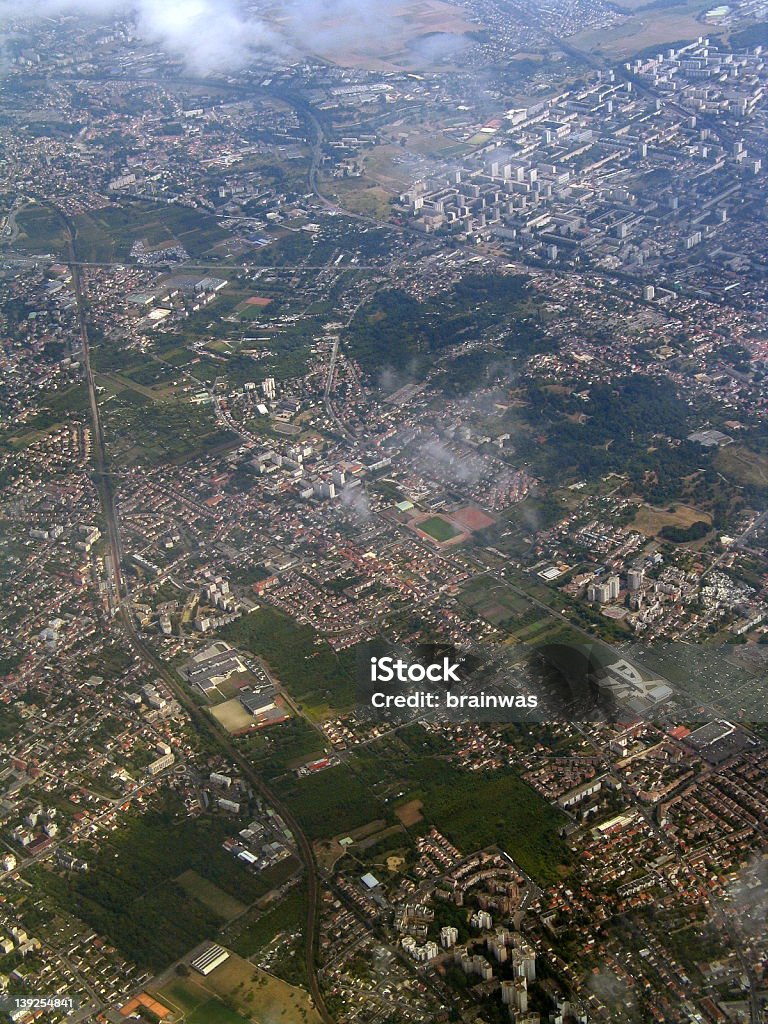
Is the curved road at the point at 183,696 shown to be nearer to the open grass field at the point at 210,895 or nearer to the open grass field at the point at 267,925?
the open grass field at the point at 267,925

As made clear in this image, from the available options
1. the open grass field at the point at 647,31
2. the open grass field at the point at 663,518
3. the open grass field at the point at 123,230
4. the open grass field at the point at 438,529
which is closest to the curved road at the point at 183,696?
the open grass field at the point at 438,529

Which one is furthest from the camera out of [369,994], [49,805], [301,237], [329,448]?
[301,237]

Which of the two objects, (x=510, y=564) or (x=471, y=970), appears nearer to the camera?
(x=471, y=970)

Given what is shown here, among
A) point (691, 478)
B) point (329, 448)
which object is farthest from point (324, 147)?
point (691, 478)

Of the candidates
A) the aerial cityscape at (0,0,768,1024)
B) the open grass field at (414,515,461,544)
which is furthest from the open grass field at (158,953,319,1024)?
the open grass field at (414,515,461,544)

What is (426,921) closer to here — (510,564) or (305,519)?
(510,564)

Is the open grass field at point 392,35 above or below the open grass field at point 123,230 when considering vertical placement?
above

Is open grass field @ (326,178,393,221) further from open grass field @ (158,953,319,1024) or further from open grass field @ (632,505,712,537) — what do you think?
open grass field @ (158,953,319,1024)
